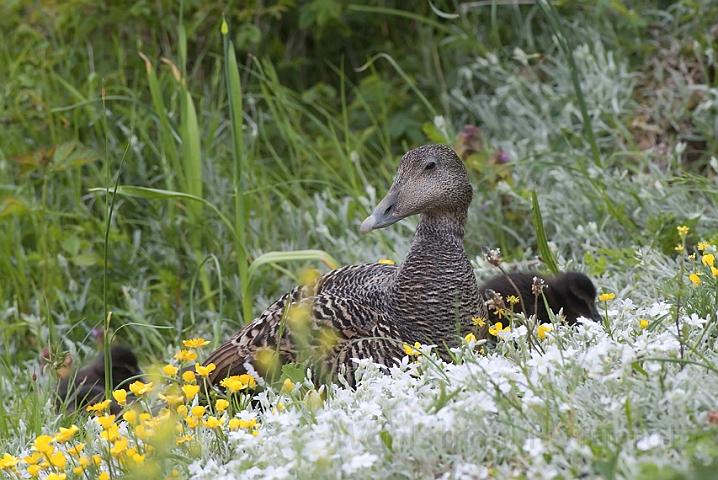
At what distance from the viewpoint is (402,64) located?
6848mm

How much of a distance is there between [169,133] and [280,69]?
243 cm

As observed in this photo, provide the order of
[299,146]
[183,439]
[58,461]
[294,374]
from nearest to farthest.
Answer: [58,461] < [183,439] < [294,374] < [299,146]

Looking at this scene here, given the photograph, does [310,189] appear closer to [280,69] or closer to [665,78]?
[280,69]

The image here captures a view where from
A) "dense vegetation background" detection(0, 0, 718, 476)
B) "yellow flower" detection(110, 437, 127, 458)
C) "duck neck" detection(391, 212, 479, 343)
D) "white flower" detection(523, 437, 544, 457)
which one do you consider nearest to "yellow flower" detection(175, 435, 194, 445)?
"yellow flower" detection(110, 437, 127, 458)

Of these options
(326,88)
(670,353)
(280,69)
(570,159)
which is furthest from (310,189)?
(670,353)

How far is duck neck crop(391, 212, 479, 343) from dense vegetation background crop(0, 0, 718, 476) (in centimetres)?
56

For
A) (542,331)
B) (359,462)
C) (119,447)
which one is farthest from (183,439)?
(542,331)

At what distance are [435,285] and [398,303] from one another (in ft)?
0.52

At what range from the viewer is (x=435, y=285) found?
141 inches

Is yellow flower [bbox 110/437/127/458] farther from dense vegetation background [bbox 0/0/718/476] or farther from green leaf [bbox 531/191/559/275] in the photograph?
green leaf [bbox 531/191/559/275]

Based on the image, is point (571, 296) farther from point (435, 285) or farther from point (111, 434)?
point (111, 434)

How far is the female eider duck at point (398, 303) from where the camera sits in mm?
3473

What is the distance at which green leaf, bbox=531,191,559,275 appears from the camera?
350 cm

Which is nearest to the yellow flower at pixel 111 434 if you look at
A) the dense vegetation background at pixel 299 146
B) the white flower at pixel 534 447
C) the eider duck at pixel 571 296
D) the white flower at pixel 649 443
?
the white flower at pixel 534 447
